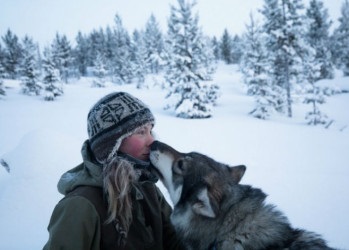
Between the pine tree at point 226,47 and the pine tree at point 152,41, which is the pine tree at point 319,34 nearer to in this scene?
the pine tree at point 152,41

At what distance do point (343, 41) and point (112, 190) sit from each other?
51.9m

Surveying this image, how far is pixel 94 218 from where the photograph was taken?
78.7 inches

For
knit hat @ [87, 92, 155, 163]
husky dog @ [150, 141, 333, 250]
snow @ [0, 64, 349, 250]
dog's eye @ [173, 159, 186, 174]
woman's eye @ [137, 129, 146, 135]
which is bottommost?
snow @ [0, 64, 349, 250]

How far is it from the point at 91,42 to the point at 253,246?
70554mm

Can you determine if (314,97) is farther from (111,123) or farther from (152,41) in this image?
(152,41)

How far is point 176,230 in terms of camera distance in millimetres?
2635

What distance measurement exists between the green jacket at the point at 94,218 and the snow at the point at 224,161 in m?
2.07

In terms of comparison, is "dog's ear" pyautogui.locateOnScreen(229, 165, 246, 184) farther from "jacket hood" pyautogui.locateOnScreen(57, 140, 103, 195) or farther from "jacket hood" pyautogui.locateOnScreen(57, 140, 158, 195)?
"jacket hood" pyautogui.locateOnScreen(57, 140, 103, 195)

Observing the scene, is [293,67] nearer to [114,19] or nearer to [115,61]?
[115,61]

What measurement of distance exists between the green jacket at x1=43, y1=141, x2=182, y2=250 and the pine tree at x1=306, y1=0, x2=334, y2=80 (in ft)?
138

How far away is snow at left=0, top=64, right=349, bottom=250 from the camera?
5160 mm

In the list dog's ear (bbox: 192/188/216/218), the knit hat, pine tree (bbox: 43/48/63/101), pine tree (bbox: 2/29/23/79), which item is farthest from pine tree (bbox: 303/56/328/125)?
pine tree (bbox: 2/29/23/79)

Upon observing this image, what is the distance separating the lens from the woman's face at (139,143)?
8.11 ft

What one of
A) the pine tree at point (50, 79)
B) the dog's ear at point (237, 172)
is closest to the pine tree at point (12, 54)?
the pine tree at point (50, 79)
